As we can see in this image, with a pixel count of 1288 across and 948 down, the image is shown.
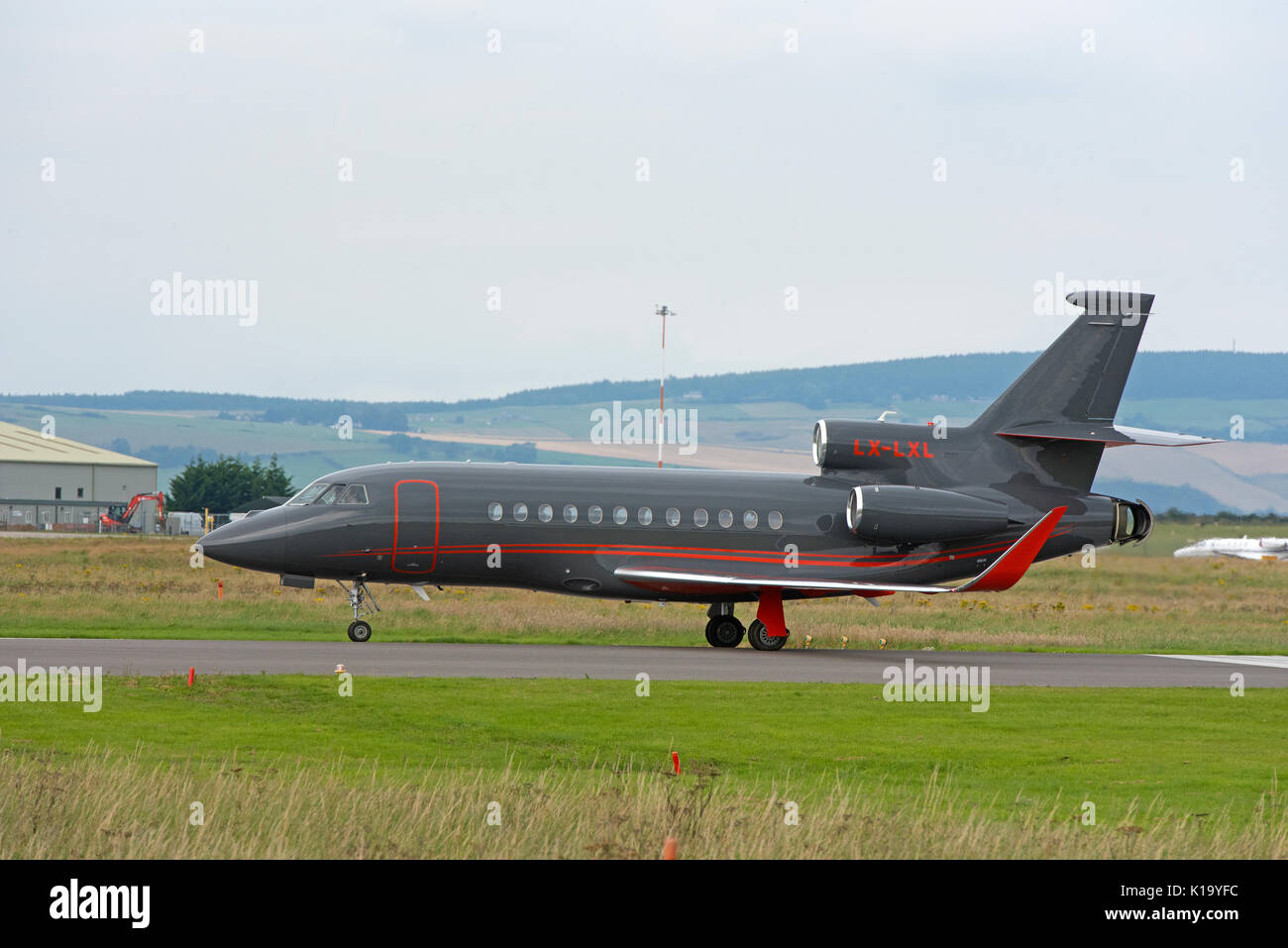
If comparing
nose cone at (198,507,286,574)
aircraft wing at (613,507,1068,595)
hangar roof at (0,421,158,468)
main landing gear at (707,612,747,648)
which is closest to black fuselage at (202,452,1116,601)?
nose cone at (198,507,286,574)

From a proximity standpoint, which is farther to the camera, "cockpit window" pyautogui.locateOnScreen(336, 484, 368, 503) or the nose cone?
"cockpit window" pyautogui.locateOnScreen(336, 484, 368, 503)

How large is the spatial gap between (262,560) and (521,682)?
1036 cm

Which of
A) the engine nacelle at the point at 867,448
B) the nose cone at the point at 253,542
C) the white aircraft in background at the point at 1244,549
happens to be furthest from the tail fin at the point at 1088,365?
the white aircraft in background at the point at 1244,549

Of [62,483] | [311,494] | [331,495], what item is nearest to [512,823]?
[331,495]

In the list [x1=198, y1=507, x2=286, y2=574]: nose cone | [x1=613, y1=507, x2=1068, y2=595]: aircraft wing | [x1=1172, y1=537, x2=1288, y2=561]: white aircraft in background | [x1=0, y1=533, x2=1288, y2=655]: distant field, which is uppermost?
[x1=198, y1=507, x2=286, y2=574]: nose cone

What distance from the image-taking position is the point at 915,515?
35.2m

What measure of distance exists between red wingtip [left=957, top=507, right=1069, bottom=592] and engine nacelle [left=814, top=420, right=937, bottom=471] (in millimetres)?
4179

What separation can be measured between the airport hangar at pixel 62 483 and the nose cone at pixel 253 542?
107584 millimetres

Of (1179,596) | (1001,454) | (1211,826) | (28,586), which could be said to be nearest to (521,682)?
(1211,826)

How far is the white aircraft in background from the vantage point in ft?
365

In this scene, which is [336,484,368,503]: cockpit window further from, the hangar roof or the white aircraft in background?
the hangar roof

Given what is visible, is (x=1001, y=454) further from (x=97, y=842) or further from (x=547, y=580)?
(x=97, y=842)

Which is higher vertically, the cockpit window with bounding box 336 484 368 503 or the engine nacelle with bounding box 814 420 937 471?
the engine nacelle with bounding box 814 420 937 471
